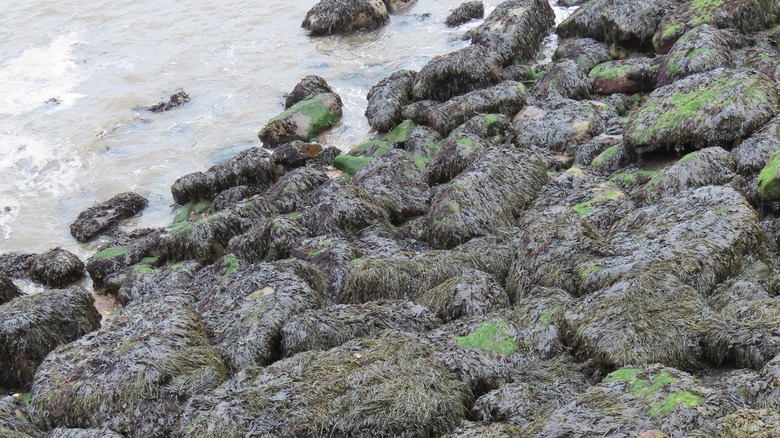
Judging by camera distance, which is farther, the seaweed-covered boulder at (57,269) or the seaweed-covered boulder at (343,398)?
the seaweed-covered boulder at (57,269)

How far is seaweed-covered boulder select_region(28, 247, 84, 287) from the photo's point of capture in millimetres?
8406

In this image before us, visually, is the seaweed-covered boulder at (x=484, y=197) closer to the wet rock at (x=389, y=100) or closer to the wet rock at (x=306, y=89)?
the wet rock at (x=389, y=100)

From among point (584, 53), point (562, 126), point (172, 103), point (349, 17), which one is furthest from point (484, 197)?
point (349, 17)

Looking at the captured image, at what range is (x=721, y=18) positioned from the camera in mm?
9664

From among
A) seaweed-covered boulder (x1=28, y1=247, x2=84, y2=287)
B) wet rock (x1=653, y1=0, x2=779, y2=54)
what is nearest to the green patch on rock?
seaweed-covered boulder (x1=28, y1=247, x2=84, y2=287)

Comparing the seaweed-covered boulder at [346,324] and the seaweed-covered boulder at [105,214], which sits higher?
the seaweed-covered boulder at [346,324]

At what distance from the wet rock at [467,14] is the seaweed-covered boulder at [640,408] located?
11.0 metres

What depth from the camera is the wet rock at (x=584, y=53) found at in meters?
10.6

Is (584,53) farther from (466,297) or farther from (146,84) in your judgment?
(146,84)

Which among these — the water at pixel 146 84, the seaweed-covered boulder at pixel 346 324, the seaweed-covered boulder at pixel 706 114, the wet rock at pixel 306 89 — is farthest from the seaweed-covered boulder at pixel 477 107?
the seaweed-covered boulder at pixel 346 324

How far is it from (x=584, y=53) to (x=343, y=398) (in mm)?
8050

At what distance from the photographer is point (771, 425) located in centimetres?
321

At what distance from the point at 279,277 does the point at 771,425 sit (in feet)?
13.4

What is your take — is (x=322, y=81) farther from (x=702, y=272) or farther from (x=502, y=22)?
(x=702, y=272)
